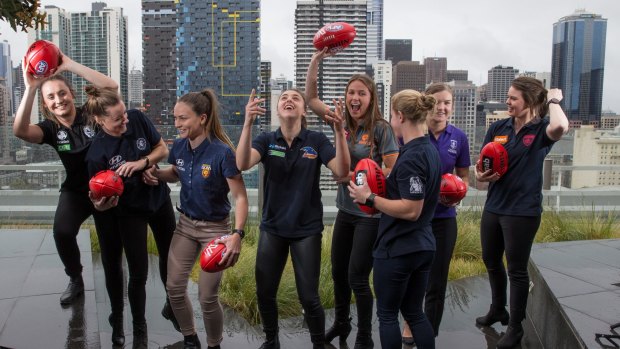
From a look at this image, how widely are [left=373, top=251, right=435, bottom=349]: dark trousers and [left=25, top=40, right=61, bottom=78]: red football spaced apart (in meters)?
2.49

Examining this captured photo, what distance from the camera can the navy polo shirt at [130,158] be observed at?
3.72 meters

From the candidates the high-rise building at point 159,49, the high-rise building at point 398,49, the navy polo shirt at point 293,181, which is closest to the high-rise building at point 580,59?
the high-rise building at point 398,49

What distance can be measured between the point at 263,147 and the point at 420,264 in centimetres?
131

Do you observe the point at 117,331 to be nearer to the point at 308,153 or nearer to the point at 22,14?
the point at 308,153

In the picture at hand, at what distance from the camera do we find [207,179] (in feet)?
11.8

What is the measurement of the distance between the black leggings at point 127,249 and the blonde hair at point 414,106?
6.13 ft

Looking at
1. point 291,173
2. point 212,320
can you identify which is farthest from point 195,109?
point 212,320

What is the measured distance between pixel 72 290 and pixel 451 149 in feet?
9.91

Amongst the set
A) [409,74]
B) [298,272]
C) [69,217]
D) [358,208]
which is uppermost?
[409,74]

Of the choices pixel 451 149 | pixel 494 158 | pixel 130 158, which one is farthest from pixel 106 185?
pixel 494 158

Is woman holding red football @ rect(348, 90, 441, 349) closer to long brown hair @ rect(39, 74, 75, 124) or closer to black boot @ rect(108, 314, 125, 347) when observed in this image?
black boot @ rect(108, 314, 125, 347)

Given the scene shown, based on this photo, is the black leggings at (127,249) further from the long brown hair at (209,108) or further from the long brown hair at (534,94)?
the long brown hair at (534,94)

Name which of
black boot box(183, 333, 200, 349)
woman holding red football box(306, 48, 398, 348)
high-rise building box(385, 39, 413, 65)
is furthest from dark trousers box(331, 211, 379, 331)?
high-rise building box(385, 39, 413, 65)

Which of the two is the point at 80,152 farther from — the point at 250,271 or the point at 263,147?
the point at 250,271
